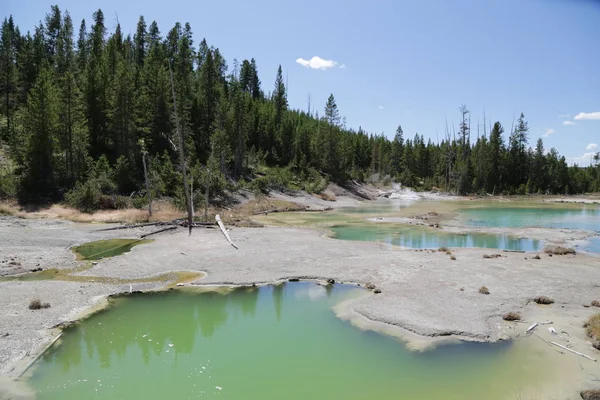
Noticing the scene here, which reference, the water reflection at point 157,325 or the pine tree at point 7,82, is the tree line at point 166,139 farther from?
the water reflection at point 157,325

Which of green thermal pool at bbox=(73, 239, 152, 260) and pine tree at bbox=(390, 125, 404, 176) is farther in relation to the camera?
pine tree at bbox=(390, 125, 404, 176)

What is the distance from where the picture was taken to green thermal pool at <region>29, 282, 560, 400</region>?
9797mm

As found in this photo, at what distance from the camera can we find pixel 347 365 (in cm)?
1113

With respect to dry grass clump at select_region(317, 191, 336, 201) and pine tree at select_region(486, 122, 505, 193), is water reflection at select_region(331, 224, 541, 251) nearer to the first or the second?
dry grass clump at select_region(317, 191, 336, 201)

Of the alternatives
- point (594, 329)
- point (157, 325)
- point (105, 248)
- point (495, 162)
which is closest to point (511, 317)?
point (594, 329)

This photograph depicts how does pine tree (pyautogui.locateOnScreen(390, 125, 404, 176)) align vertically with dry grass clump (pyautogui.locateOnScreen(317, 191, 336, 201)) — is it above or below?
above

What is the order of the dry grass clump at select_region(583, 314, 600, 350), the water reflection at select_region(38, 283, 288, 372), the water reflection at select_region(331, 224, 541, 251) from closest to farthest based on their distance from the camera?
the water reflection at select_region(38, 283, 288, 372) → the dry grass clump at select_region(583, 314, 600, 350) → the water reflection at select_region(331, 224, 541, 251)

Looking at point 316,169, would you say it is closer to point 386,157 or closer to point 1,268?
point 386,157

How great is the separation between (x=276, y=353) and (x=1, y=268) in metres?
16.0

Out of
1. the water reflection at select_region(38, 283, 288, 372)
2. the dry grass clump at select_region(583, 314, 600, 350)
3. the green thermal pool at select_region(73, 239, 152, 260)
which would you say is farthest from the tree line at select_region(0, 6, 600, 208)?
the dry grass clump at select_region(583, 314, 600, 350)

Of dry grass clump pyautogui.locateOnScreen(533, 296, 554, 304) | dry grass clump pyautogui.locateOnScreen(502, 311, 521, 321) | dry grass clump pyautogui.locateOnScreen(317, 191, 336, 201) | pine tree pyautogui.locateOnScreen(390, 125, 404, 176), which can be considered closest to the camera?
→ dry grass clump pyautogui.locateOnScreen(502, 311, 521, 321)

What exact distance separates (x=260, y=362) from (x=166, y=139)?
62753mm

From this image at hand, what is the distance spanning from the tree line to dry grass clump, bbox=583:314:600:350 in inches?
1321

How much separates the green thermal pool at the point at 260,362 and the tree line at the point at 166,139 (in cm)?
2740
